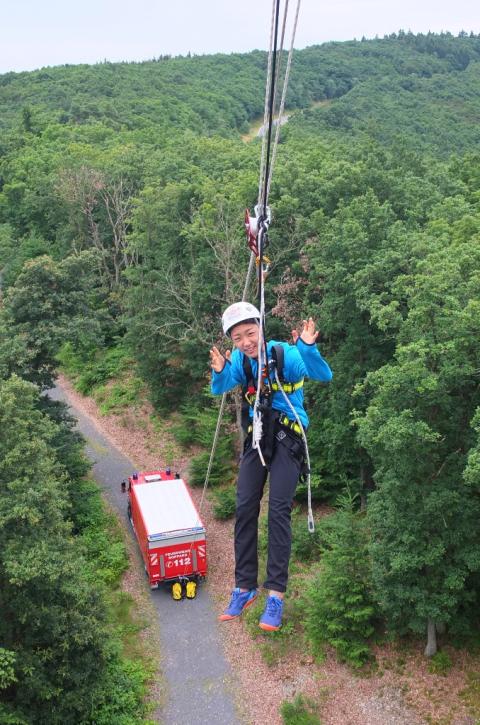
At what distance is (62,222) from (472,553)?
3873cm

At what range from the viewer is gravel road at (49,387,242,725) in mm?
16719

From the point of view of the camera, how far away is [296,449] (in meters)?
6.44

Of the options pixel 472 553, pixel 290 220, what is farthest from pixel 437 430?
pixel 290 220

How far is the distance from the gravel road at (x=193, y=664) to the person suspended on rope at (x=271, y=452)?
39.1 ft

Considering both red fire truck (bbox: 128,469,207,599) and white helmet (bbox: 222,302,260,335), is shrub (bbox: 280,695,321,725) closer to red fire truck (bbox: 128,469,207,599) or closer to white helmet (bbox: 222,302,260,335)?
red fire truck (bbox: 128,469,207,599)

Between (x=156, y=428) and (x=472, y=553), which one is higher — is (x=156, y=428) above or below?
below

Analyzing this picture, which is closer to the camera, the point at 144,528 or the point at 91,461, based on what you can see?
the point at 144,528

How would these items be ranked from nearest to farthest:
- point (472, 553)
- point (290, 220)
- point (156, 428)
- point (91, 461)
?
1. point (472, 553)
2. point (290, 220)
3. point (91, 461)
4. point (156, 428)

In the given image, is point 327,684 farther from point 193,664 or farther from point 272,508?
point 272,508

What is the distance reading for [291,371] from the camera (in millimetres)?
6309

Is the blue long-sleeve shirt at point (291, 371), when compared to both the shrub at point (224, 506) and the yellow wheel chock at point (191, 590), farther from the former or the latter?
the shrub at point (224, 506)

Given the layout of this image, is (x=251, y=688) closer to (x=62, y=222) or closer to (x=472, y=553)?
(x=472, y=553)

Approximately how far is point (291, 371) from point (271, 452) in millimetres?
793

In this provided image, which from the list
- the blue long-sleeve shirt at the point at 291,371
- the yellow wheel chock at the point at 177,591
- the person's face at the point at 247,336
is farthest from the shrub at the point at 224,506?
the person's face at the point at 247,336
